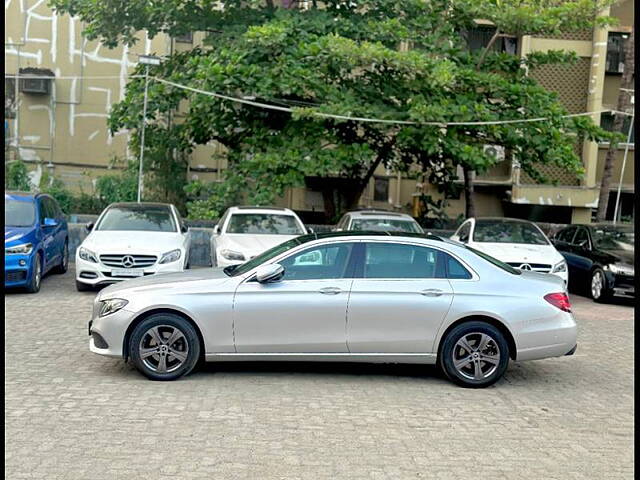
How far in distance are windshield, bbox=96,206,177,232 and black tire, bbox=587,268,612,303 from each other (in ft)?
26.8

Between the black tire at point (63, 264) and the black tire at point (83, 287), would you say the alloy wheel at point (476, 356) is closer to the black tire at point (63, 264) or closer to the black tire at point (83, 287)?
the black tire at point (83, 287)

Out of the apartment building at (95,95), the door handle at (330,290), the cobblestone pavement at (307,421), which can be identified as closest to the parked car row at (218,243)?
the cobblestone pavement at (307,421)

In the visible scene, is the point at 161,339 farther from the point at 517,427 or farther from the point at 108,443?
the point at 517,427

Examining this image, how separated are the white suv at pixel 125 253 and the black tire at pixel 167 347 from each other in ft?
18.4

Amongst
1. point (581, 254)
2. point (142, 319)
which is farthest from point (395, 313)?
point (581, 254)

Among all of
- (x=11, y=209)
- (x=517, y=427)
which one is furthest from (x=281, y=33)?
(x=517, y=427)

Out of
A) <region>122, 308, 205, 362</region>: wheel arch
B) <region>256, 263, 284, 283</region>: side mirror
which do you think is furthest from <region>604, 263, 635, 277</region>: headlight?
<region>122, 308, 205, 362</region>: wheel arch

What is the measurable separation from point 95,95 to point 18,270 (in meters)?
14.6

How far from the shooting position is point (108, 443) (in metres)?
5.88

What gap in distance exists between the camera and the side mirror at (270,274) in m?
7.86

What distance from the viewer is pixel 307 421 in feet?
21.7

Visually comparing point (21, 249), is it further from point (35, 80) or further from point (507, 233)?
point (35, 80)

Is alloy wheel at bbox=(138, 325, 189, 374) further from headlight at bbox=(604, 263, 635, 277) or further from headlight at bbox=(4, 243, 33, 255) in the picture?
headlight at bbox=(604, 263, 635, 277)

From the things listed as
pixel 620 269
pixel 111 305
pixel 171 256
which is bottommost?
pixel 171 256
